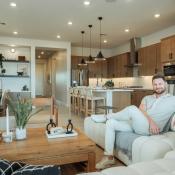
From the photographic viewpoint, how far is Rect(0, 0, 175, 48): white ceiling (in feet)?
15.9

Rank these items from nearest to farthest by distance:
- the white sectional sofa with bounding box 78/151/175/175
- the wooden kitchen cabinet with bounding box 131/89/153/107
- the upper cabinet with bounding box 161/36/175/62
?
1. the white sectional sofa with bounding box 78/151/175/175
2. the upper cabinet with bounding box 161/36/175/62
3. the wooden kitchen cabinet with bounding box 131/89/153/107

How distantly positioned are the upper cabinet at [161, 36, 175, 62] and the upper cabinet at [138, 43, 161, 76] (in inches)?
23.5

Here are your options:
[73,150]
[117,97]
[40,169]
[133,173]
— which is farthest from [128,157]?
[117,97]

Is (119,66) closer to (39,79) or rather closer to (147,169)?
(39,79)

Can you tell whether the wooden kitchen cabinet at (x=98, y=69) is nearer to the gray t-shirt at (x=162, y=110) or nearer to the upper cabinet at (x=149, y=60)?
the upper cabinet at (x=149, y=60)

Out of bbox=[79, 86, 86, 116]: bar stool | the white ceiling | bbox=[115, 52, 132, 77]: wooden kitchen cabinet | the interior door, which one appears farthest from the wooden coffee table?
the interior door

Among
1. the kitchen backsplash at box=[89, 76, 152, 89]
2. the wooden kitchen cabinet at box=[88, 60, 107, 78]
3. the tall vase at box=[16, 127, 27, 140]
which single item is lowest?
the tall vase at box=[16, 127, 27, 140]

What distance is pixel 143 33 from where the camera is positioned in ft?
25.2

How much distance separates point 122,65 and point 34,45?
12.7ft

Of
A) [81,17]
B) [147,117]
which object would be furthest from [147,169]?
[81,17]

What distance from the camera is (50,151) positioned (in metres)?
1.82

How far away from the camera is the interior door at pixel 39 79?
14.9m

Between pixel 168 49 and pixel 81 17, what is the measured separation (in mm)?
2700

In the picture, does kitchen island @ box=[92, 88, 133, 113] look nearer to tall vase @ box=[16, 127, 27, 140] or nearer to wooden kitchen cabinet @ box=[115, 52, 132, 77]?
wooden kitchen cabinet @ box=[115, 52, 132, 77]
